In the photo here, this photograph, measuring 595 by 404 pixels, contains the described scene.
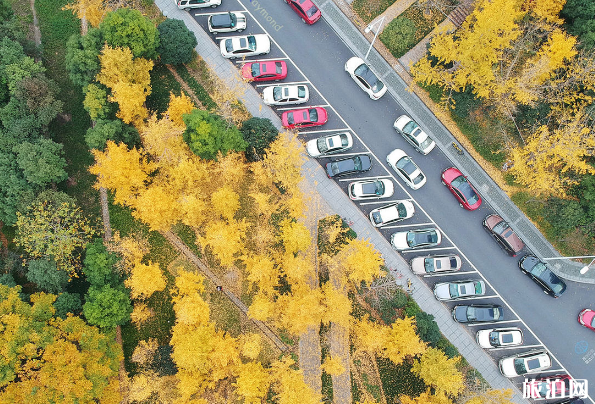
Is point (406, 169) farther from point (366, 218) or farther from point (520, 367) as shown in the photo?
point (520, 367)

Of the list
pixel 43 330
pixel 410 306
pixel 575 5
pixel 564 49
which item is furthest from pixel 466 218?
pixel 43 330

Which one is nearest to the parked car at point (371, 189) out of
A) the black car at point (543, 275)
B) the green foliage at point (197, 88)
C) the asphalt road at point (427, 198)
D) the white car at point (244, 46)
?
the asphalt road at point (427, 198)

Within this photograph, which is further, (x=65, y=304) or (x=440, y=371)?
(x=440, y=371)

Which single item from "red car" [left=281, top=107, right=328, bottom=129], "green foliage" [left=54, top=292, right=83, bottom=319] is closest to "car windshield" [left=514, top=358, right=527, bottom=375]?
"red car" [left=281, top=107, right=328, bottom=129]

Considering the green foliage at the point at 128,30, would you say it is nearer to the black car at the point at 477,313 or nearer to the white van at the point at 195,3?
the white van at the point at 195,3

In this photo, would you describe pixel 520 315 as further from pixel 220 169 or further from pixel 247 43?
pixel 247 43

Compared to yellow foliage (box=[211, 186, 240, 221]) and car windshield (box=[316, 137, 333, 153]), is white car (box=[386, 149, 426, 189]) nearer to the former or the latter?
car windshield (box=[316, 137, 333, 153])

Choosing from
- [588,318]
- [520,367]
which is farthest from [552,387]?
[588,318]
